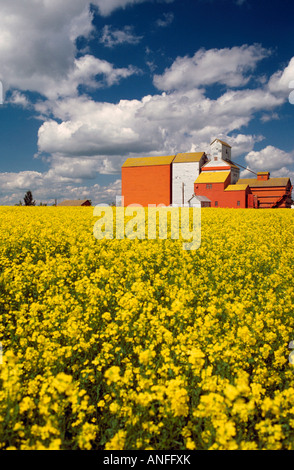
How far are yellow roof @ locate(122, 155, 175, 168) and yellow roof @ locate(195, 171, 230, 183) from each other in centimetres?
782

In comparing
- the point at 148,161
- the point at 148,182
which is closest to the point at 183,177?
the point at 148,182

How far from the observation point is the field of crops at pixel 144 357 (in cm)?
277

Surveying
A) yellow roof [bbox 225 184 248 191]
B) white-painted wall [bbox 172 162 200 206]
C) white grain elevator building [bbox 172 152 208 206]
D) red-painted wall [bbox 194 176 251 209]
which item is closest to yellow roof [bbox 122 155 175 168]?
white grain elevator building [bbox 172 152 208 206]

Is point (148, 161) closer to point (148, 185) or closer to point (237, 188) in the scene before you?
point (148, 185)

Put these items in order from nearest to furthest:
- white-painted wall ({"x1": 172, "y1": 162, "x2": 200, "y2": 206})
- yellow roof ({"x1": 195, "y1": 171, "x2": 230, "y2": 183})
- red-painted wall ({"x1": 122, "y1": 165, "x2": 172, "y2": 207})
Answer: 1. yellow roof ({"x1": 195, "y1": 171, "x2": 230, "y2": 183})
2. white-painted wall ({"x1": 172, "y1": 162, "x2": 200, "y2": 206})
3. red-painted wall ({"x1": 122, "y1": 165, "x2": 172, "y2": 207})

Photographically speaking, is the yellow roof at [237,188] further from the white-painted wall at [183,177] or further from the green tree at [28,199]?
the green tree at [28,199]

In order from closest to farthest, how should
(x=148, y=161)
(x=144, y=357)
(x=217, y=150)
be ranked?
(x=144, y=357), (x=148, y=161), (x=217, y=150)

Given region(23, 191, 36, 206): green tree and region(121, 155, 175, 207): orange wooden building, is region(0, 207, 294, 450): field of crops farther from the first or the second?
region(23, 191, 36, 206): green tree

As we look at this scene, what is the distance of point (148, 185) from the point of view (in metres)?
61.4

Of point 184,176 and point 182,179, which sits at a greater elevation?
point 184,176

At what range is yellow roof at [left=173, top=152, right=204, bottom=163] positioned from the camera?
6195 centimetres

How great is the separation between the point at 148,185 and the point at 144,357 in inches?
2335

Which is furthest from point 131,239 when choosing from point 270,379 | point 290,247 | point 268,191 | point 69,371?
point 268,191

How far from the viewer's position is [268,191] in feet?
206
